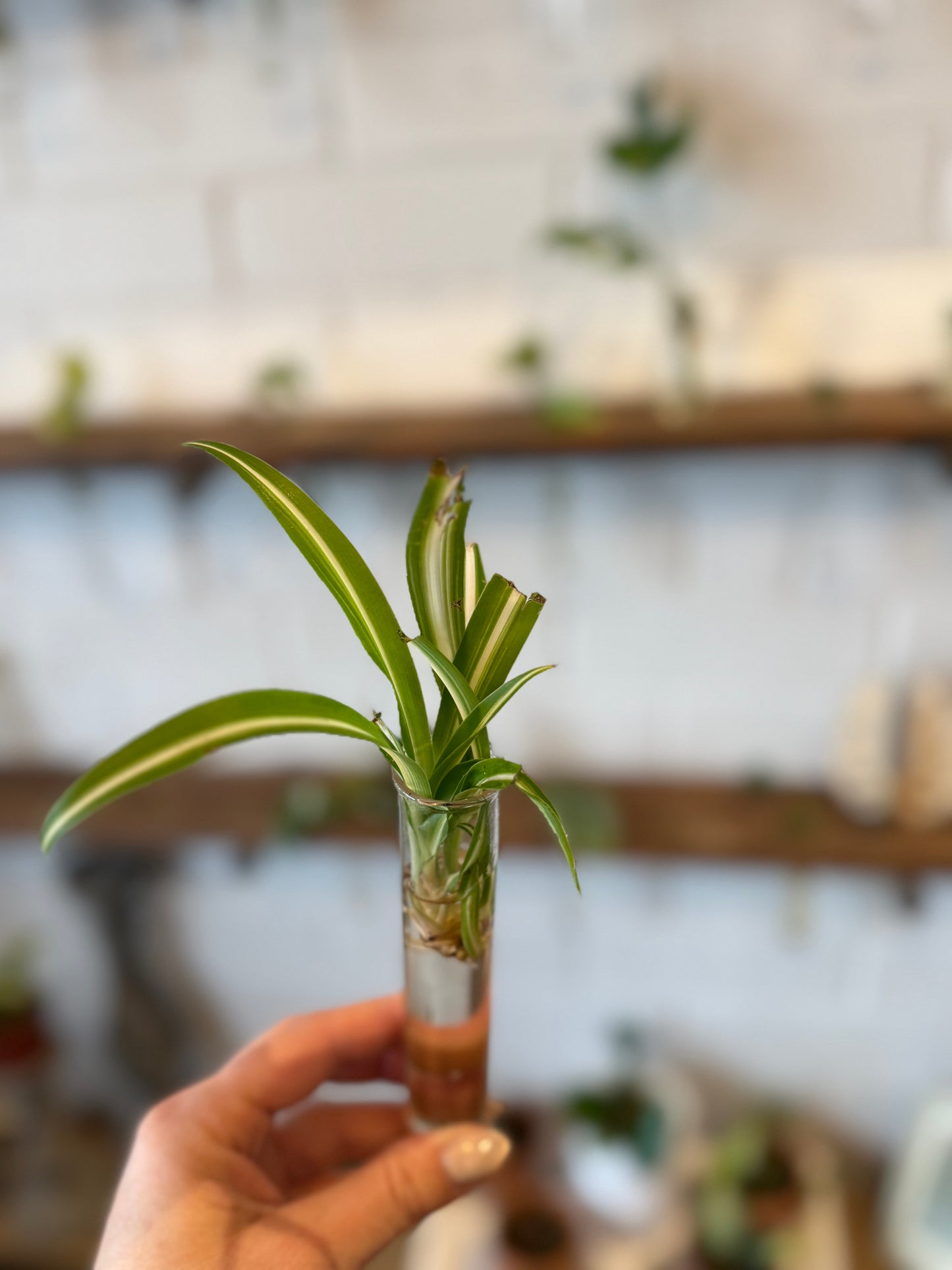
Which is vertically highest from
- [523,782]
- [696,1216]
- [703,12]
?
[703,12]

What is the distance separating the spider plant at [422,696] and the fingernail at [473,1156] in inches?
6.2

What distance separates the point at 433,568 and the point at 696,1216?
114 centimetres

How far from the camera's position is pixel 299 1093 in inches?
28.0

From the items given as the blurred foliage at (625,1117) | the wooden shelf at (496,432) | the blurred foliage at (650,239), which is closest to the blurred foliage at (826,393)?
the wooden shelf at (496,432)

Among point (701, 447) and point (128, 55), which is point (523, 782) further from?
point (128, 55)

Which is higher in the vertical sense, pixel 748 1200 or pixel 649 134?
pixel 649 134

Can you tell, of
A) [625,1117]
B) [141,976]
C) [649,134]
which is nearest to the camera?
[649,134]

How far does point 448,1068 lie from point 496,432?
2.03ft

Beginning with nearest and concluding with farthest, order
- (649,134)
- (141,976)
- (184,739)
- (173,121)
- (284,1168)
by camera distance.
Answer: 1. (184,739)
2. (284,1168)
3. (649,134)
4. (173,121)
5. (141,976)

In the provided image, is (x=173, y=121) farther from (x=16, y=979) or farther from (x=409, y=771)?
(x=16, y=979)

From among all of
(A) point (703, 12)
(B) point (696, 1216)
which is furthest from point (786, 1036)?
(A) point (703, 12)

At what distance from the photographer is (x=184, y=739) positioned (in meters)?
0.42

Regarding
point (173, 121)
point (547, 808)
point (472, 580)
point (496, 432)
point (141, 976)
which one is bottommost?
point (141, 976)

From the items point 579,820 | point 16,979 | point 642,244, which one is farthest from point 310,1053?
point 16,979
